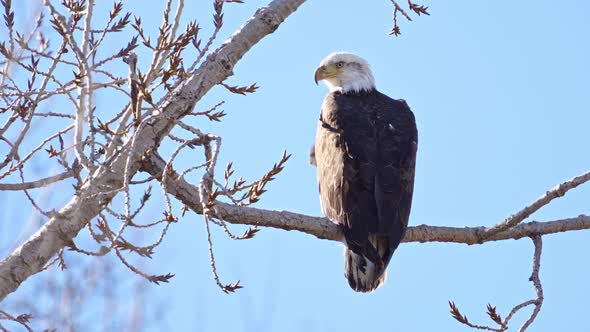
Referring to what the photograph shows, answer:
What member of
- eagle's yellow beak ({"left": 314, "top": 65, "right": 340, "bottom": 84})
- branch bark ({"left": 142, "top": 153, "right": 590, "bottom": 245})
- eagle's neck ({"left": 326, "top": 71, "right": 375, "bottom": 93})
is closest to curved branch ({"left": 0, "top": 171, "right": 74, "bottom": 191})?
branch bark ({"left": 142, "top": 153, "right": 590, "bottom": 245})

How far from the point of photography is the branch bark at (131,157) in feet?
15.5

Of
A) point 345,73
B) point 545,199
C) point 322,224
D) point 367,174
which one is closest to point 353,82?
point 345,73

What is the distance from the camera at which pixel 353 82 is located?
30.2 feet

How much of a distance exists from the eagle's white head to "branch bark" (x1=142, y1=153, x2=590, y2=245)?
244 centimetres

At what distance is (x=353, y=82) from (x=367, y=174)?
203cm

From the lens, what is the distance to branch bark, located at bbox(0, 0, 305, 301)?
4.74 m

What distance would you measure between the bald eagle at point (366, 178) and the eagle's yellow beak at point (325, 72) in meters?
1.14

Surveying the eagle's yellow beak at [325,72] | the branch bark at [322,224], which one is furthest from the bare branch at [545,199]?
the eagle's yellow beak at [325,72]

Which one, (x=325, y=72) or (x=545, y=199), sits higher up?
(x=325, y=72)

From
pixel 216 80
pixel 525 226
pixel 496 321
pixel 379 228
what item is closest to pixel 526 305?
pixel 496 321

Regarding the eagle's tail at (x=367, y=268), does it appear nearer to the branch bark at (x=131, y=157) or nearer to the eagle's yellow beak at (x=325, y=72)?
the branch bark at (x=131, y=157)

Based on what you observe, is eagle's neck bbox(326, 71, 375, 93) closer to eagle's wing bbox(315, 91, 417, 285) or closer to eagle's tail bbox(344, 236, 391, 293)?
eagle's wing bbox(315, 91, 417, 285)

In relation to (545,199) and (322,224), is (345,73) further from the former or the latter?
(545,199)

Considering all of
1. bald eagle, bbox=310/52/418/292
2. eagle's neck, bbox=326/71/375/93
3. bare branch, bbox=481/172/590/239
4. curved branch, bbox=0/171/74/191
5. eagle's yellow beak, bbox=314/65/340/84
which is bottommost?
curved branch, bbox=0/171/74/191
